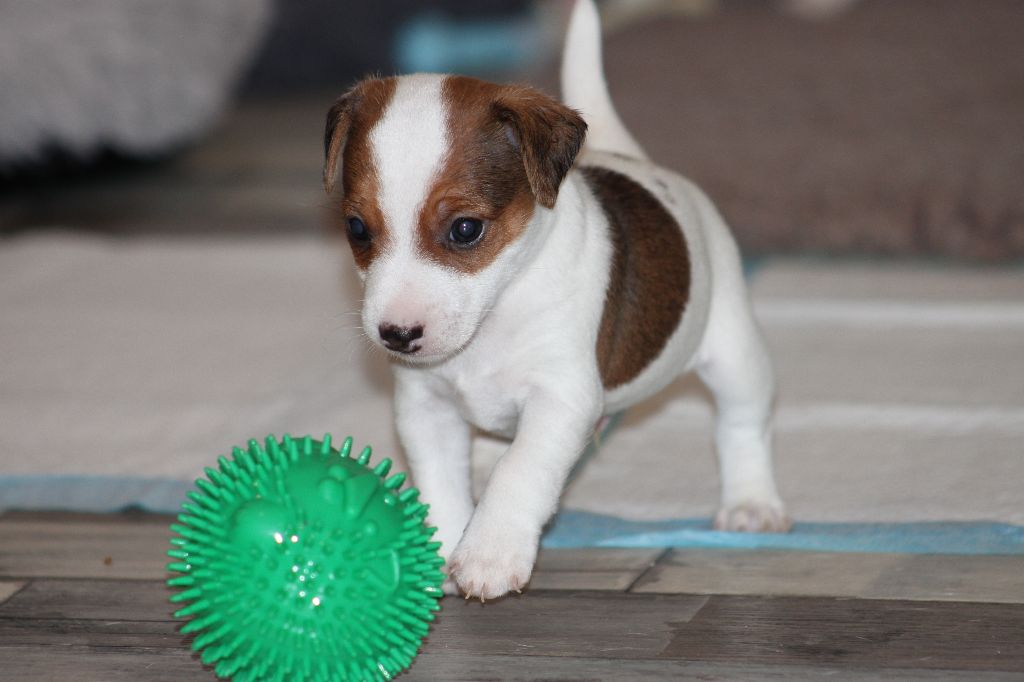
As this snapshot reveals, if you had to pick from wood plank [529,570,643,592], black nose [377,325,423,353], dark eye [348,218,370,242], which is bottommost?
wood plank [529,570,643,592]

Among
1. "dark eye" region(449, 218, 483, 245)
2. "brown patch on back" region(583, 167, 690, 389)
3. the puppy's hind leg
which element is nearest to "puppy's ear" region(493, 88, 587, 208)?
"dark eye" region(449, 218, 483, 245)

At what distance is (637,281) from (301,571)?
1041mm

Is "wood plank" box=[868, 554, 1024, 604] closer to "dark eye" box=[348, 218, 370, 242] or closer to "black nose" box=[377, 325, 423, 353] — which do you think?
"black nose" box=[377, 325, 423, 353]

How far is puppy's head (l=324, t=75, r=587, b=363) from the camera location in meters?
2.26

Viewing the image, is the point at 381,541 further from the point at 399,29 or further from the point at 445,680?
the point at 399,29

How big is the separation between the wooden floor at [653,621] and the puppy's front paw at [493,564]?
0.35 feet

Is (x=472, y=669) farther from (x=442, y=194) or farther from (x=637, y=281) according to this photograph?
(x=637, y=281)

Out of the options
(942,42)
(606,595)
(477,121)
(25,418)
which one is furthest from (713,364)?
(942,42)

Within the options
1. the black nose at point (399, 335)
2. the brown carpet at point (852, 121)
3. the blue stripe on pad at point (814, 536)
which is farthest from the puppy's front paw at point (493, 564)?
the brown carpet at point (852, 121)

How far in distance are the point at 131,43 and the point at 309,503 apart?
19.9ft

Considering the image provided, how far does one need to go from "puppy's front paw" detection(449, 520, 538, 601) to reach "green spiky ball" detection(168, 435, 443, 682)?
14 centimetres

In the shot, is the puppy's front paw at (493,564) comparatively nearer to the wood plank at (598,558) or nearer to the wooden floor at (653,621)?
the wooden floor at (653,621)

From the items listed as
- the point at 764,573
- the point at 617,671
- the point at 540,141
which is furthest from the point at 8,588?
the point at 764,573

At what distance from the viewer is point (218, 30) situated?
8.08 metres
